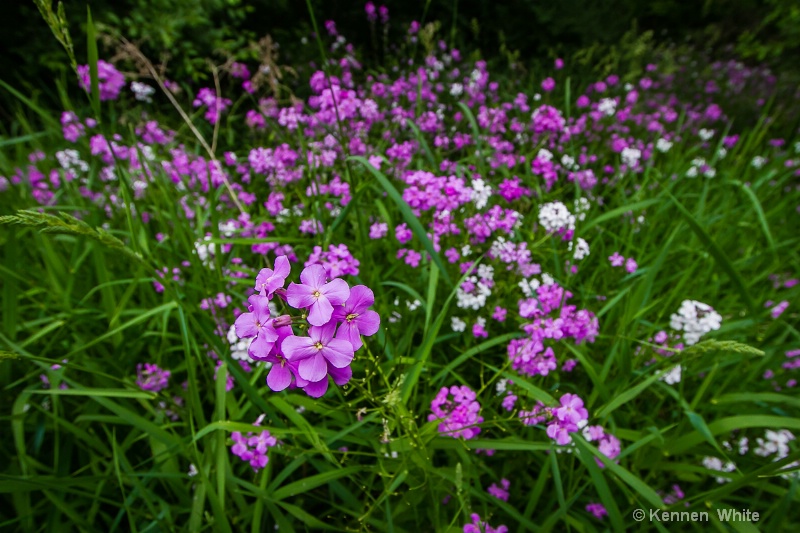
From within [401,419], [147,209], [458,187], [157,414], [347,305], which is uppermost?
[347,305]

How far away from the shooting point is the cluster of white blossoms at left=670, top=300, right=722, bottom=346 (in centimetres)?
181

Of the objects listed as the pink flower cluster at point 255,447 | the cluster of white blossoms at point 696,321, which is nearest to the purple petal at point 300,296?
the pink flower cluster at point 255,447

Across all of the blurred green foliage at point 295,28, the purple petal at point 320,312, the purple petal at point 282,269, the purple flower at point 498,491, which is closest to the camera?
the purple petal at point 320,312

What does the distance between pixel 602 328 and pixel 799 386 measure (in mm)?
977

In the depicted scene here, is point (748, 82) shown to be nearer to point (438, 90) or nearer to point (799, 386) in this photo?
point (438, 90)

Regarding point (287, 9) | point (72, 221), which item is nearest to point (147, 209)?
point (72, 221)

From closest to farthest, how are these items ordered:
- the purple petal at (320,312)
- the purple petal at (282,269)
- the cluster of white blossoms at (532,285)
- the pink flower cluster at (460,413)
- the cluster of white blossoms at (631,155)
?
the purple petal at (320,312)
the purple petal at (282,269)
the pink flower cluster at (460,413)
the cluster of white blossoms at (532,285)
the cluster of white blossoms at (631,155)

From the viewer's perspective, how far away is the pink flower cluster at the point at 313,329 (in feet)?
2.89

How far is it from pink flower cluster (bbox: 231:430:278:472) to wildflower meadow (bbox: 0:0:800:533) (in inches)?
0.4

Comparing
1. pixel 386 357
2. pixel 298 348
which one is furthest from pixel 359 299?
pixel 386 357

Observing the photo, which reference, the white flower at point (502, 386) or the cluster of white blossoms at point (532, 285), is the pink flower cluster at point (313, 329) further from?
the cluster of white blossoms at point (532, 285)

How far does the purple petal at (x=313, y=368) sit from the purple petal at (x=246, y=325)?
0.14 meters

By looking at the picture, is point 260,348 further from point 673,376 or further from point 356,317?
point 673,376

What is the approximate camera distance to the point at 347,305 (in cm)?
94
